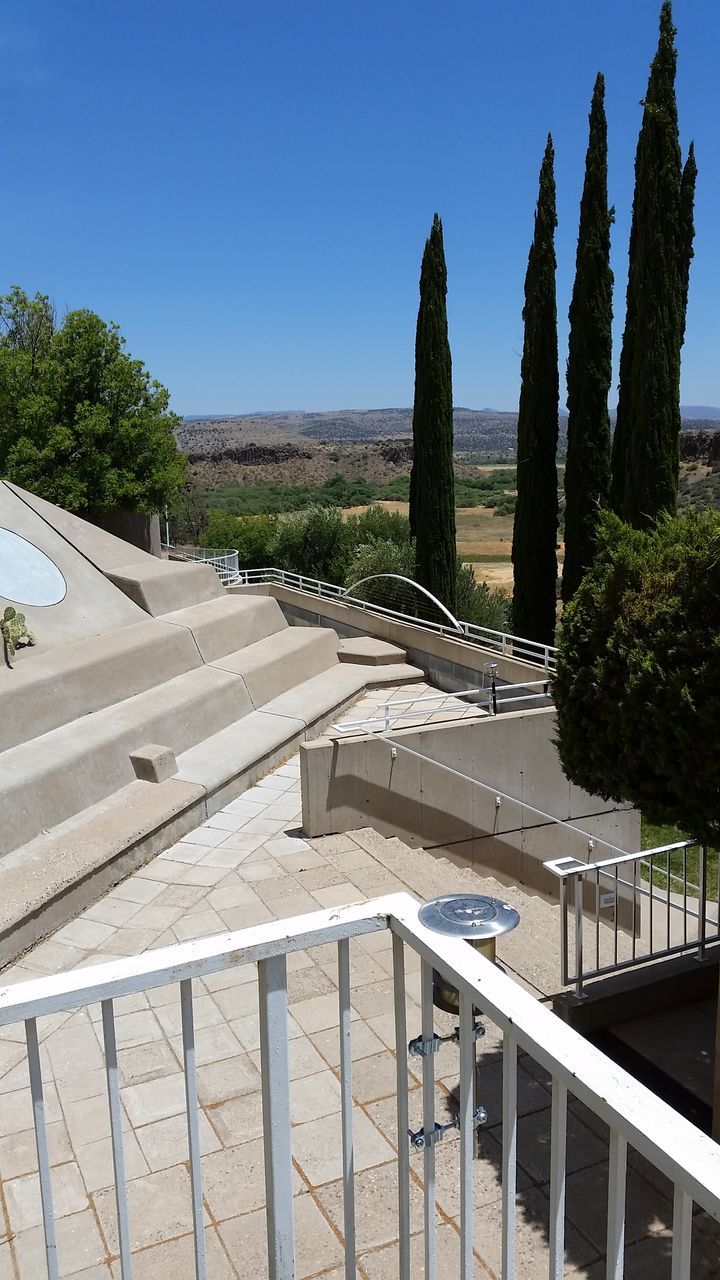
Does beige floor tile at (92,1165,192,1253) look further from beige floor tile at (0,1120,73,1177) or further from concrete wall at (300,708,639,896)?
concrete wall at (300,708,639,896)

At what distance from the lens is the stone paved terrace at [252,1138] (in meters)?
3.91

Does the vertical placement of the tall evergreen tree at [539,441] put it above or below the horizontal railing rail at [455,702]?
above

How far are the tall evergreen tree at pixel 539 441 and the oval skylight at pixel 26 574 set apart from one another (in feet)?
44.1

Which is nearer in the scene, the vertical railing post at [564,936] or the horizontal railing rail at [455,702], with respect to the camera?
the vertical railing post at [564,936]

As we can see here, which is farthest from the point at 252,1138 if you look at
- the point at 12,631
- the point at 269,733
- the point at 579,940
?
the point at 12,631

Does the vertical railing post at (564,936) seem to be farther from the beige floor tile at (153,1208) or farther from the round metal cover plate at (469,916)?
the round metal cover plate at (469,916)

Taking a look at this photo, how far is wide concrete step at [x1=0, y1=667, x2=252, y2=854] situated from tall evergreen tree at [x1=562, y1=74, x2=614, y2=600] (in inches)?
482

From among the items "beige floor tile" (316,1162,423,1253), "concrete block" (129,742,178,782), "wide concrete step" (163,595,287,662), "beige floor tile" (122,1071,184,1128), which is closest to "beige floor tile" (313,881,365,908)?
"beige floor tile" (122,1071,184,1128)

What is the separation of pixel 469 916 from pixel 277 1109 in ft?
3.48

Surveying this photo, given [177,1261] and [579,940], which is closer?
[177,1261]

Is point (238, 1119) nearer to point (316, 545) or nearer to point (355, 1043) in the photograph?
point (355, 1043)

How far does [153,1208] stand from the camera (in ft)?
13.6

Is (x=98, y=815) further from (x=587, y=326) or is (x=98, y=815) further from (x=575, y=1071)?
(x=587, y=326)

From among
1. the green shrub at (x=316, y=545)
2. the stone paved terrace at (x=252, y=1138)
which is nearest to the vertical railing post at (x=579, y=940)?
the stone paved terrace at (x=252, y=1138)
